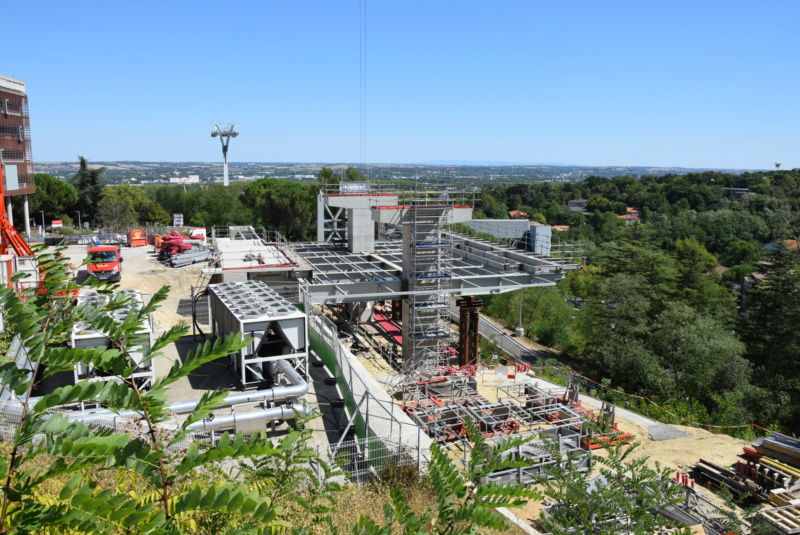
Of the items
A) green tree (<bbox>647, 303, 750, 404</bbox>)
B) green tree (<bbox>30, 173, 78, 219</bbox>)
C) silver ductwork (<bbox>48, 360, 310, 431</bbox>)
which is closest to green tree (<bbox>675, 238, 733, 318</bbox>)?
green tree (<bbox>647, 303, 750, 404</bbox>)

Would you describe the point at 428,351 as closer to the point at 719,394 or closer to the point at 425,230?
the point at 425,230

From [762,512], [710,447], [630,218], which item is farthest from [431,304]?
[630,218]

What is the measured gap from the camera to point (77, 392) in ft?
8.93

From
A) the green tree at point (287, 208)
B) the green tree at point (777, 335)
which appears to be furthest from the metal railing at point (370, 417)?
the green tree at point (287, 208)

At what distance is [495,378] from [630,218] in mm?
98065

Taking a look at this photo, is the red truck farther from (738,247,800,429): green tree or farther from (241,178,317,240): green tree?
(738,247,800,429): green tree

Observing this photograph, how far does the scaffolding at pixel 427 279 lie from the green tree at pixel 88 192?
49.7 m

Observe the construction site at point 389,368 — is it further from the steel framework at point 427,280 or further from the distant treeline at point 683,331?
the distant treeline at point 683,331

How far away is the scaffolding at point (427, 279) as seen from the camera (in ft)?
67.8

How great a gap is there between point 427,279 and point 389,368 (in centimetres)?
372

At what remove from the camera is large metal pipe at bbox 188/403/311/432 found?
36.0 feet

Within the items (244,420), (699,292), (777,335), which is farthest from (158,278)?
(699,292)

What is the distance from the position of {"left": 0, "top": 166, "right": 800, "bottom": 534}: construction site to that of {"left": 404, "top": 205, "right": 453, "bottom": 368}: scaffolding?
0.06m

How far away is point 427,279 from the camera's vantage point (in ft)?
67.9
